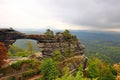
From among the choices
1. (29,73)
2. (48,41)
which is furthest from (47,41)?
(29,73)

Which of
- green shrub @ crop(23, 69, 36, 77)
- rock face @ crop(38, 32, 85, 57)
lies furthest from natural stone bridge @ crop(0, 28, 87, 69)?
green shrub @ crop(23, 69, 36, 77)

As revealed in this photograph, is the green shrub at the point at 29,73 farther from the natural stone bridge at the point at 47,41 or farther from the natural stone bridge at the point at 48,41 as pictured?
the natural stone bridge at the point at 47,41

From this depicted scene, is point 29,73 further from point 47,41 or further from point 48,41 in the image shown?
point 48,41

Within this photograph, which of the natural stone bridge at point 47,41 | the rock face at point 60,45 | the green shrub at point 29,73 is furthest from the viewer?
the rock face at point 60,45

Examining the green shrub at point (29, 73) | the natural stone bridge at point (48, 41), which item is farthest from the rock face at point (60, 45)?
the green shrub at point (29, 73)

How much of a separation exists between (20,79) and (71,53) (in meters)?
26.7

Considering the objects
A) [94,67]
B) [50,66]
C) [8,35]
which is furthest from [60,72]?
[8,35]

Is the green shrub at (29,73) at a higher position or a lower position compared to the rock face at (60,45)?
lower

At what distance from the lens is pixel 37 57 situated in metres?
93.3

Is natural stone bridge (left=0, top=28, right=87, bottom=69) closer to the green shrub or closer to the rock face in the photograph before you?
the rock face

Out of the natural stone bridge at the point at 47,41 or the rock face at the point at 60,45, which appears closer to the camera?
the natural stone bridge at the point at 47,41

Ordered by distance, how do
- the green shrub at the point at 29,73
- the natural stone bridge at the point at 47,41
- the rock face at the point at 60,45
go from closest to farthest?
the green shrub at the point at 29,73 → the natural stone bridge at the point at 47,41 → the rock face at the point at 60,45

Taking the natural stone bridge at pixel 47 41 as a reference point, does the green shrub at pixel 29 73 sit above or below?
below

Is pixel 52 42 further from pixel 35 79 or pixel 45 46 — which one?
pixel 35 79
